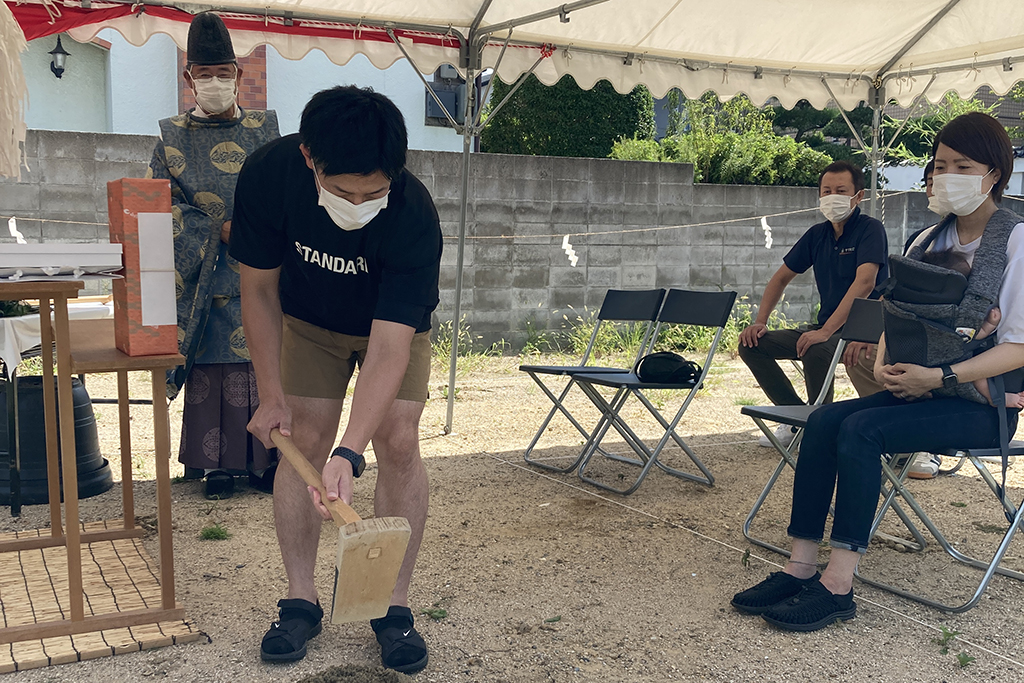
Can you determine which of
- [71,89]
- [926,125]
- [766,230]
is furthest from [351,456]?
[926,125]

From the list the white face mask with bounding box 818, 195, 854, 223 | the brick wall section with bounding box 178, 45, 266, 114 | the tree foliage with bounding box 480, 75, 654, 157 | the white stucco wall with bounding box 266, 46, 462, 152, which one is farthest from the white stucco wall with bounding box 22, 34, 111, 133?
the white face mask with bounding box 818, 195, 854, 223

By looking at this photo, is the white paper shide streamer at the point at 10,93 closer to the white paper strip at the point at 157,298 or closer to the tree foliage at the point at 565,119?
the white paper strip at the point at 157,298

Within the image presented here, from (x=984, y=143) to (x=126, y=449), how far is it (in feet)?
9.89

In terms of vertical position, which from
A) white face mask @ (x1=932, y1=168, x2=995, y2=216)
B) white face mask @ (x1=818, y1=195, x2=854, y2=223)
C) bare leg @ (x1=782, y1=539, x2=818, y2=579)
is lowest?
bare leg @ (x1=782, y1=539, x2=818, y2=579)

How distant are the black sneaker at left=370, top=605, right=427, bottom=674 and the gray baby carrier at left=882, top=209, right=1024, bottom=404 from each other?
1694mm

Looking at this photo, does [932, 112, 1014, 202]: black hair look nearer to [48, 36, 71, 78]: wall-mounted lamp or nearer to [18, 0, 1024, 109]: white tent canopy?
[18, 0, 1024, 109]: white tent canopy

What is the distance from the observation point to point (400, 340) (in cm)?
216

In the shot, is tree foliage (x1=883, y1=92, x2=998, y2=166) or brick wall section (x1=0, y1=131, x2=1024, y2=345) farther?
tree foliage (x1=883, y1=92, x2=998, y2=166)

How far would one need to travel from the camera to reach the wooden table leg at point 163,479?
2.48 meters

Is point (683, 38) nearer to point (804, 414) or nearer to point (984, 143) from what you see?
point (984, 143)

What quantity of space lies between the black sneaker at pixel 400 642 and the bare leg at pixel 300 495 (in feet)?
0.80

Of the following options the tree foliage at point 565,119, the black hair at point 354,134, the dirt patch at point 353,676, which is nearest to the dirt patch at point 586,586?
the dirt patch at point 353,676

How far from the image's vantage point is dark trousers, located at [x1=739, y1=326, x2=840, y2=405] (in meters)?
4.65

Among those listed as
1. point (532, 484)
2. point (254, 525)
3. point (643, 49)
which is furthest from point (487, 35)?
point (254, 525)
